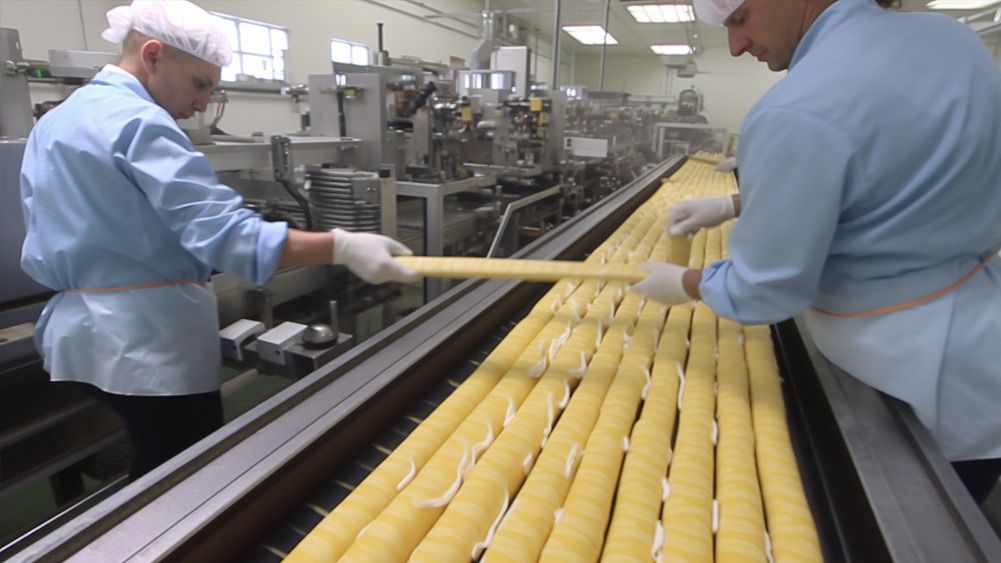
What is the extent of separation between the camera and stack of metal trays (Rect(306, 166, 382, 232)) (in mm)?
2086

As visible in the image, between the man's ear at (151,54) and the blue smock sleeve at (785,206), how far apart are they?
122 cm

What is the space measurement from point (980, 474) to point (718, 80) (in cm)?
1387

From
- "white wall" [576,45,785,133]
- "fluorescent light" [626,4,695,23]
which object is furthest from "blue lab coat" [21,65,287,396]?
"white wall" [576,45,785,133]

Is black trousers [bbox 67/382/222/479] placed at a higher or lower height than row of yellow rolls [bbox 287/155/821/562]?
lower

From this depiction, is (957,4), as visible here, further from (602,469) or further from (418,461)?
(418,461)

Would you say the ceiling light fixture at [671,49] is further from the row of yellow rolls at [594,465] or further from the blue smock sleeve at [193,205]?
the blue smock sleeve at [193,205]

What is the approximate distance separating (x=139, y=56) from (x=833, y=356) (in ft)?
5.14

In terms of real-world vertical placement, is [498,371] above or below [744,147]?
below

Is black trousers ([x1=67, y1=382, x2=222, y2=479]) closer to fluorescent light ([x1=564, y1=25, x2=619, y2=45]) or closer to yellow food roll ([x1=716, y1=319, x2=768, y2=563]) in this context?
yellow food roll ([x1=716, y1=319, x2=768, y2=563])

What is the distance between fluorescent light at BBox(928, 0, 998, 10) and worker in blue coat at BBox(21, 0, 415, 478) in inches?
306

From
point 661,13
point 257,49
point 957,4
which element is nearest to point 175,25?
point 257,49

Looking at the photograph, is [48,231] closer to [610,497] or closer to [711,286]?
[610,497]

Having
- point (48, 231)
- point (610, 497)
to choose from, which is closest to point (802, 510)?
point (610, 497)

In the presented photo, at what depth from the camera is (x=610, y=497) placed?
754mm
